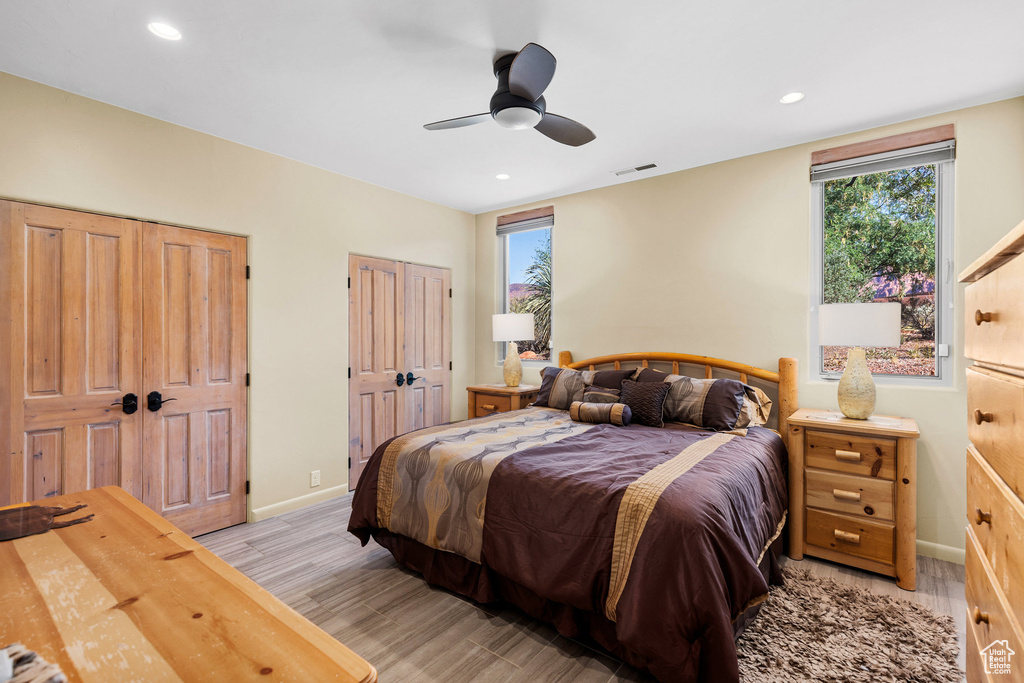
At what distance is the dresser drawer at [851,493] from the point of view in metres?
2.56

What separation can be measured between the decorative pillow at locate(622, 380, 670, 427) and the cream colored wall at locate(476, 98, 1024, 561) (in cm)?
74

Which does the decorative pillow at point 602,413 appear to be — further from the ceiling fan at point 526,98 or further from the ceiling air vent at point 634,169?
the ceiling air vent at point 634,169

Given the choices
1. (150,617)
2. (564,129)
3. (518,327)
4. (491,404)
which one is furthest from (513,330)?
(150,617)

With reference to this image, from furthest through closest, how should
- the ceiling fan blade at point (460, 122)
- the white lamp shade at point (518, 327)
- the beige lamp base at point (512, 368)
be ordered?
1. the beige lamp base at point (512, 368)
2. the white lamp shade at point (518, 327)
3. the ceiling fan blade at point (460, 122)

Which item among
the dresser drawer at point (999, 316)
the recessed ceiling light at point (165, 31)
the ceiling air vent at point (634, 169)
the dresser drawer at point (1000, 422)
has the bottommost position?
the dresser drawer at point (1000, 422)

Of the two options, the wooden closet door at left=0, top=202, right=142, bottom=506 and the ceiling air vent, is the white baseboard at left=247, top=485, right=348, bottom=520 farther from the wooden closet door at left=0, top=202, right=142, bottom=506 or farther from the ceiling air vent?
the ceiling air vent

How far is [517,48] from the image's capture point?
2281mm

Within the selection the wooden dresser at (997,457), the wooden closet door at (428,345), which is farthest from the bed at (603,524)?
the wooden closet door at (428,345)

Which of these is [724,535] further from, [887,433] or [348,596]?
[348,596]

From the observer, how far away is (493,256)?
16.8 feet

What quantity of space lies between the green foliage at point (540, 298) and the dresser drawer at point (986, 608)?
366cm

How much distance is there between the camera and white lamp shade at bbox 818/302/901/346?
8.43 ft

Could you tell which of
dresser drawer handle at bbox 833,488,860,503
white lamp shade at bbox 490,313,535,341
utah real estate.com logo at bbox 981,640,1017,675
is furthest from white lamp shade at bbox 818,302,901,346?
white lamp shade at bbox 490,313,535,341

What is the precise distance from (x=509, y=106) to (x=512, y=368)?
2704mm
